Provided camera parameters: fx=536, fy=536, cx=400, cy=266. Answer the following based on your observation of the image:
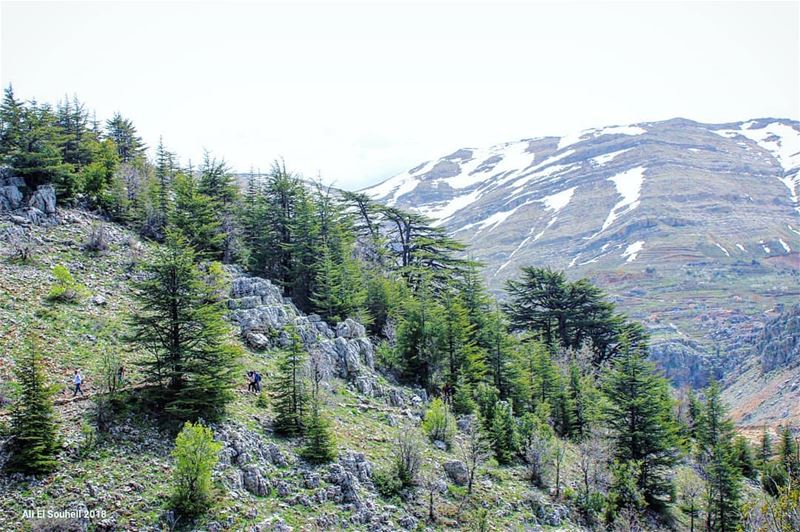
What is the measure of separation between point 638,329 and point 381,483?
41.6 m

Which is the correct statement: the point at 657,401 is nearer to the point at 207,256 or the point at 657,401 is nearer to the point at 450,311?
the point at 450,311

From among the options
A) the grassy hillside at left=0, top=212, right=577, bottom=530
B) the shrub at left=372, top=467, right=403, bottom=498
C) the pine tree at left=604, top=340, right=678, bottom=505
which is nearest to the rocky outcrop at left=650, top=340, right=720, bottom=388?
the pine tree at left=604, top=340, right=678, bottom=505

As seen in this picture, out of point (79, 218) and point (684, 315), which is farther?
point (684, 315)

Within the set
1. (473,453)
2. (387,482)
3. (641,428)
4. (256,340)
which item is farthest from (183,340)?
(641,428)

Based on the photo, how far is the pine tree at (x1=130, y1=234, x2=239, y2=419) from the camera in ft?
73.5

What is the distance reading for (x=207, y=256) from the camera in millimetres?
41438

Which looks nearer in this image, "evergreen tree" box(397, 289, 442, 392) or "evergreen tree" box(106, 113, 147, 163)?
"evergreen tree" box(397, 289, 442, 392)

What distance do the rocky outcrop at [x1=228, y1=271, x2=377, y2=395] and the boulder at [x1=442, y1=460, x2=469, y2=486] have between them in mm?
7352

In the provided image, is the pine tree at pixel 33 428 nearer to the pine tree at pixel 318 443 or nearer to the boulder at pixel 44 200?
the pine tree at pixel 318 443

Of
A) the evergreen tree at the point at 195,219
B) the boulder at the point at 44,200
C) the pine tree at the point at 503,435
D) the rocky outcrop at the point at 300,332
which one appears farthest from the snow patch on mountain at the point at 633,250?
the boulder at the point at 44,200

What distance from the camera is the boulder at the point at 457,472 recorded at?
26.3 meters

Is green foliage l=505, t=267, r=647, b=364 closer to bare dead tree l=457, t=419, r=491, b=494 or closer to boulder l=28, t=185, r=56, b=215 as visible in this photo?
bare dead tree l=457, t=419, r=491, b=494

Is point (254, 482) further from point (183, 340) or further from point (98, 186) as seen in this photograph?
point (98, 186)

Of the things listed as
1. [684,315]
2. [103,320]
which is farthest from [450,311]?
[684,315]
